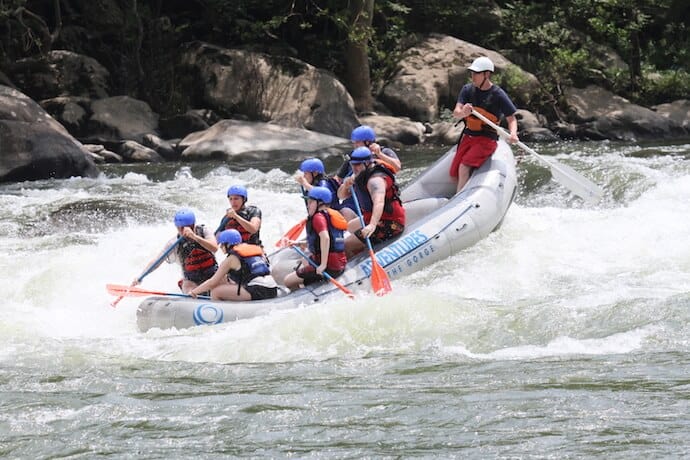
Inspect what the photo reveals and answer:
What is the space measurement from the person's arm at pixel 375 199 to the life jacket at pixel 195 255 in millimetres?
1205

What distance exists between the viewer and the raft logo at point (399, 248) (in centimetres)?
840

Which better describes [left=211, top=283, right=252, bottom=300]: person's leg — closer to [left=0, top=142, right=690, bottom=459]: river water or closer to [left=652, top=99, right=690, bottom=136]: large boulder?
[left=0, top=142, right=690, bottom=459]: river water

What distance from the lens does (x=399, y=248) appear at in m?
8.55

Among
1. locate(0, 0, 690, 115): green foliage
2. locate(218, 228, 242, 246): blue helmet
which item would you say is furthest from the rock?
locate(218, 228, 242, 246): blue helmet

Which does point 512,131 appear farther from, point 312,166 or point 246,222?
point 246,222

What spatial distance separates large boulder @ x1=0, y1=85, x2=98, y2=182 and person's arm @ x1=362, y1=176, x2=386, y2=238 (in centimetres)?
641

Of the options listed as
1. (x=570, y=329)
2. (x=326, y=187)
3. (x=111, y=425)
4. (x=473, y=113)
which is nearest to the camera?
(x=111, y=425)

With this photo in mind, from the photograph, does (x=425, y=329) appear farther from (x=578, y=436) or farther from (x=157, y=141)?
(x=157, y=141)

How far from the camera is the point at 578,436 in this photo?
15.0ft

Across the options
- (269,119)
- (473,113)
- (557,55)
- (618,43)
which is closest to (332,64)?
(269,119)

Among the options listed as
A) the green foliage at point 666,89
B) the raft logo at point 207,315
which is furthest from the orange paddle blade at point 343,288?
the green foliage at point 666,89

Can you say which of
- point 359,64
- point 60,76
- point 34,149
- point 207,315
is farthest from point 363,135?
point 60,76

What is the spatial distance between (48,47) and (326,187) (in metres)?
10.8

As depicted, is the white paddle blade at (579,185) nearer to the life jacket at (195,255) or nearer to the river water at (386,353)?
the river water at (386,353)
